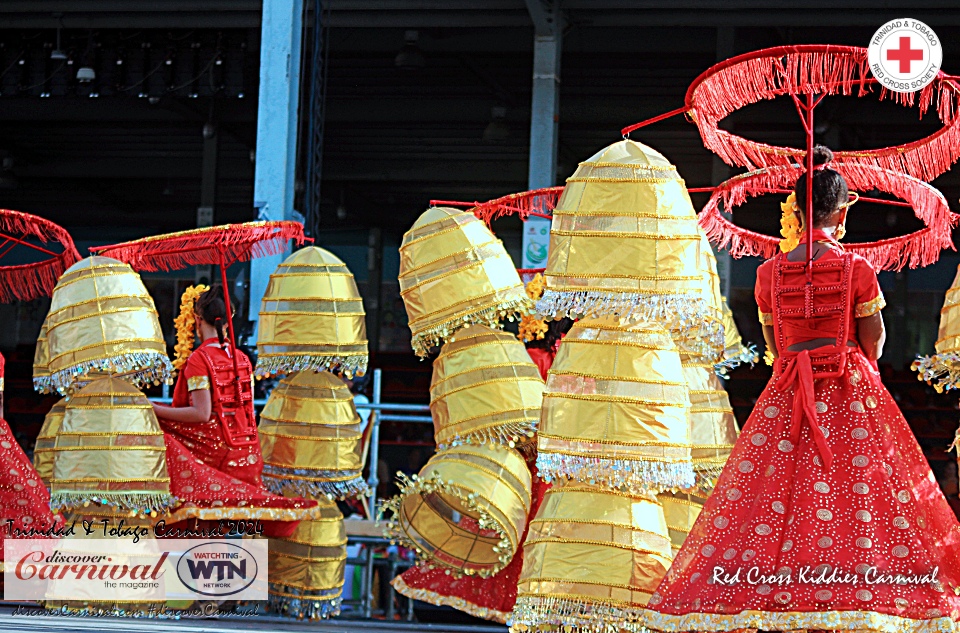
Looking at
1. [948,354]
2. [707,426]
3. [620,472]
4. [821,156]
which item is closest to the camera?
[620,472]

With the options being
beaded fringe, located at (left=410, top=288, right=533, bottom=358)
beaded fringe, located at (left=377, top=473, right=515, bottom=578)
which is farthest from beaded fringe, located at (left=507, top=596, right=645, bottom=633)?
beaded fringe, located at (left=410, top=288, right=533, bottom=358)

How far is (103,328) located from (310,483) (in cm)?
114

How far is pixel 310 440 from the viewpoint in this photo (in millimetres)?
5402

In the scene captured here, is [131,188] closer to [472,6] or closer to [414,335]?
[472,6]

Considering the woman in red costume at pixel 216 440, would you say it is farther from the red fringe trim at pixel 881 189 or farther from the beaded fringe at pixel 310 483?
the red fringe trim at pixel 881 189

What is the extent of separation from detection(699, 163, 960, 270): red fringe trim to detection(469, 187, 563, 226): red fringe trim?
27.6 inches

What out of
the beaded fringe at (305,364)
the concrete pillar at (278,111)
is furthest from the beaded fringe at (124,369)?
the concrete pillar at (278,111)

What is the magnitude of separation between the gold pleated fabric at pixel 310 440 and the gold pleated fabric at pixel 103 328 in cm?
56

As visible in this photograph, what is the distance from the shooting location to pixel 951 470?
30.0 feet

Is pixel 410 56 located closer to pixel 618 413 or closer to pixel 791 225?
pixel 791 225

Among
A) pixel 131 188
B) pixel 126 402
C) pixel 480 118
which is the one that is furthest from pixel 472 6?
pixel 131 188

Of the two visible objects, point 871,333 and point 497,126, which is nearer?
point 871,333

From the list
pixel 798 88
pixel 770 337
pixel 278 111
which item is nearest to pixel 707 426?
pixel 770 337

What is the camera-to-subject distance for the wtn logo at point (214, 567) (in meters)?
5.17
